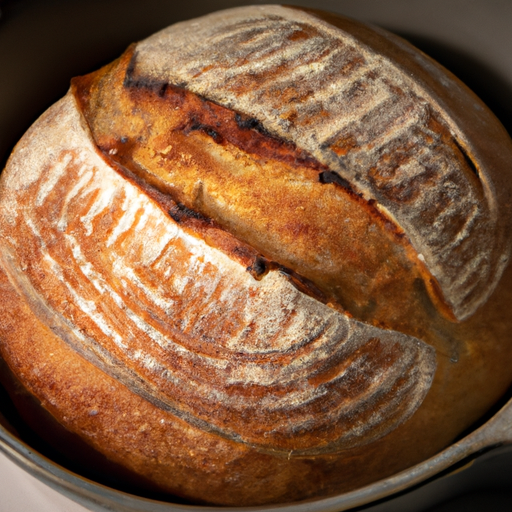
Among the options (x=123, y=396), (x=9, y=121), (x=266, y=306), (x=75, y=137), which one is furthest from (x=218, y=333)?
(x=9, y=121)

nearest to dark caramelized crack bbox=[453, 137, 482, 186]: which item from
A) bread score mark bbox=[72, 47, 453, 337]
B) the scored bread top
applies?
the scored bread top

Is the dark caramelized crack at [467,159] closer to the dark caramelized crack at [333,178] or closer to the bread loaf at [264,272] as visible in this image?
the bread loaf at [264,272]

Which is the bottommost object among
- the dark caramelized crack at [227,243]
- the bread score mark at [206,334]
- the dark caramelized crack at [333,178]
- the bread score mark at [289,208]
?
the bread score mark at [206,334]

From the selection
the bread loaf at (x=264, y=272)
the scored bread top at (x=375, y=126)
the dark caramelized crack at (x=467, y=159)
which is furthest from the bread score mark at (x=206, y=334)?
the dark caramelized crack at (x=467, y=159)

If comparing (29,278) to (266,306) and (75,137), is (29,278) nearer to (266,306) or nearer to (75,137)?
(75,137)

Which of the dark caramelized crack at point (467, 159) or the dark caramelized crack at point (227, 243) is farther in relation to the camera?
the dark caramelized crack at point (467, 159)

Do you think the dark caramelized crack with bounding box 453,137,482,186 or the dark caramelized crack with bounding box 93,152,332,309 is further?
the dark caramelized crack with bounding box 453,137,482,186

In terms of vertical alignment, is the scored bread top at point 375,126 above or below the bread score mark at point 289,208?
above

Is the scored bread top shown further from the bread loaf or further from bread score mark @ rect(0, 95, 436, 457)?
bread score mark @ rect(0, 95, 436, 457)
